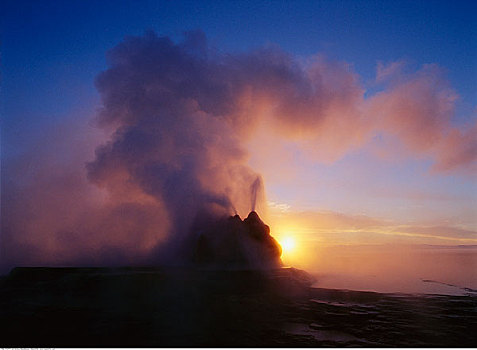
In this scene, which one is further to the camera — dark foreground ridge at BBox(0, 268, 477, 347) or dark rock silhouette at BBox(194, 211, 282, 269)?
dark rock silhouette at BBox(194, 211, 282, 269)

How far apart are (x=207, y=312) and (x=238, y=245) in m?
15.4

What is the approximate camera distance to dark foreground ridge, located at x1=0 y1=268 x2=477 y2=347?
15336mm

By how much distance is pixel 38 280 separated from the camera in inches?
1083

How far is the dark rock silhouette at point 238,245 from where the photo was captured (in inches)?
1374

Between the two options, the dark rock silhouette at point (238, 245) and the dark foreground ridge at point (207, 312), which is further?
the dark rock silhouette at point (238, 245)

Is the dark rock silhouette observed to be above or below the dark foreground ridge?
above

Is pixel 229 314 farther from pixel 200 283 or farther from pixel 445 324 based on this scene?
pixel 445 324

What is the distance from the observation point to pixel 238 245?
36156mm

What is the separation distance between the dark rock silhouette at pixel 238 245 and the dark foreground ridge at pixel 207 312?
4.83 metres

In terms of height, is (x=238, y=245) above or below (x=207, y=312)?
above

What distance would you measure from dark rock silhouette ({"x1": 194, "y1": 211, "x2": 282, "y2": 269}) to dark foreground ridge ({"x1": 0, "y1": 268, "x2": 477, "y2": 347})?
4.83 meters

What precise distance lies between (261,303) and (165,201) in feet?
74.7

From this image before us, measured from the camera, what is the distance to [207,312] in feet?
68.5

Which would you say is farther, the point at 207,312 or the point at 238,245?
the point at 238,245
